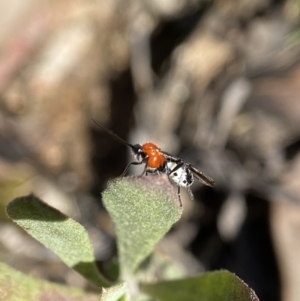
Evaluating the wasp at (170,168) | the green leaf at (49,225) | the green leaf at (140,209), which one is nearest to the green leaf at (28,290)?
the green leaf at (49,225)

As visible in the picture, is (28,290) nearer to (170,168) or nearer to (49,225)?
(49,225)

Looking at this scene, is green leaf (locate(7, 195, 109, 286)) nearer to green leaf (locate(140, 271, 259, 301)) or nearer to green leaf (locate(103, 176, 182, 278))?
green leaf (locate(103, 176, 182, 278))

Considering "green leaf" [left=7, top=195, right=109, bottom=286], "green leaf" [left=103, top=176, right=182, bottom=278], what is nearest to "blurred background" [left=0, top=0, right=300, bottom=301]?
"green leaf" [left=103, top=176, right=182, bottom=278]

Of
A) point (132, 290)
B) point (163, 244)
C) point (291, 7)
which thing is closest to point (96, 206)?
point (163, 244)

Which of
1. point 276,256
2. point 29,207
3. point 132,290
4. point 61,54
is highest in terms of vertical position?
point 29,207

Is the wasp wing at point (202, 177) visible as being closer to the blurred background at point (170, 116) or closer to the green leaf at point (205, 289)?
the green leaf at point (205, 289)

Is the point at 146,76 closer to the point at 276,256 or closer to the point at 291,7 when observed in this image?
the point at 291,7

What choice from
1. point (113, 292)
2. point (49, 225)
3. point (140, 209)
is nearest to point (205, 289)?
point (113, 292)
